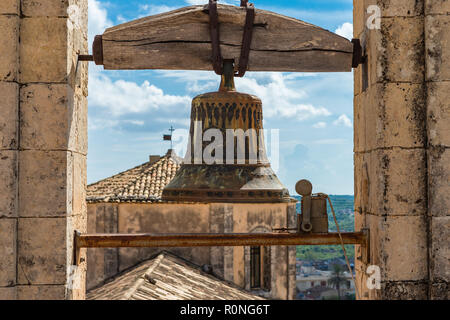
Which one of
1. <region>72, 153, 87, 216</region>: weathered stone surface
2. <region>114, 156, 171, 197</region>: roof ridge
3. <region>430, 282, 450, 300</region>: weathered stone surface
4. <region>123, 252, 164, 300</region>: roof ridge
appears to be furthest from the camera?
<region>114, 156, 171, 197</region>: roof ridge

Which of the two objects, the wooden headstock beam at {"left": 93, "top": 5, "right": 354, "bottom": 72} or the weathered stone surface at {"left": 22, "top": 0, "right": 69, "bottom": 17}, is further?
the wooden headstock beam at {"left": 93, "top": 5, "right": 354, "bottom": 72}

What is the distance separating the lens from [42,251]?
12.0ft

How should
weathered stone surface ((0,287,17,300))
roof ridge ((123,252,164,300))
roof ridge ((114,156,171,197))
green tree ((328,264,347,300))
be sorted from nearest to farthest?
weathered stone surface ((0,287,17,300))
roof ridge ((123,252,164,300))
roof ridge ((114,156,171,197))
green tree ((328,264,347,300))

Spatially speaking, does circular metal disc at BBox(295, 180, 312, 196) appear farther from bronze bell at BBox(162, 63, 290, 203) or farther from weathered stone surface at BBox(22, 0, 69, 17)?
bronze bell at BBox(162, 63, 290, 203)

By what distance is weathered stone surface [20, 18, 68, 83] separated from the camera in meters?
3.71

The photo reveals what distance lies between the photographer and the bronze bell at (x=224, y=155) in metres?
11.0

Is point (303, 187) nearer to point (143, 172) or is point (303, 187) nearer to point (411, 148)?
point (411, 148)

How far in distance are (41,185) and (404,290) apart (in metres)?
2.18

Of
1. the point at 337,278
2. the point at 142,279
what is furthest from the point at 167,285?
the point at 337,278

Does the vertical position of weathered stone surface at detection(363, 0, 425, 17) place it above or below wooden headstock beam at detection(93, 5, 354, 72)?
above

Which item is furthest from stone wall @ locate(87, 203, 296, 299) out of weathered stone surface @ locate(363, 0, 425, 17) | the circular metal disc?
weathered stone surface @ locate(363, 0, 425, 17)

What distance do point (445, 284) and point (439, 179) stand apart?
61cm

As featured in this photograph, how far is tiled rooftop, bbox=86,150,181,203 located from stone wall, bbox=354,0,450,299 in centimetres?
1182

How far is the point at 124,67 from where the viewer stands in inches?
157
